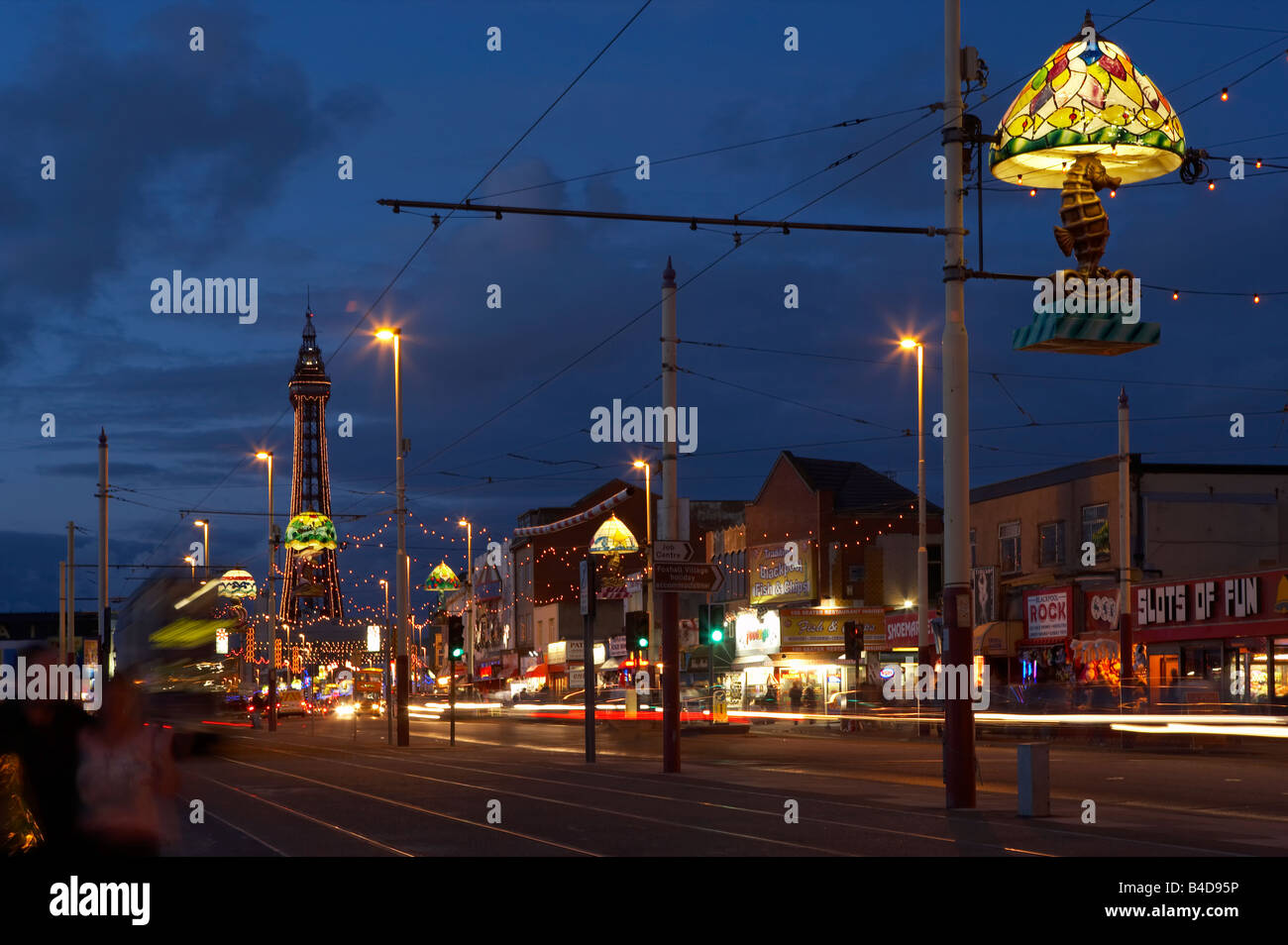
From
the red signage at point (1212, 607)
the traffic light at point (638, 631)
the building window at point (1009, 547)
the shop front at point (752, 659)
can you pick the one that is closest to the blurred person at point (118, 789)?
the traffic light at point (638, 631)

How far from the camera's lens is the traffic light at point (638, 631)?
35625 mm

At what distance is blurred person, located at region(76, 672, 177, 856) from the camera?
9438 millimetres

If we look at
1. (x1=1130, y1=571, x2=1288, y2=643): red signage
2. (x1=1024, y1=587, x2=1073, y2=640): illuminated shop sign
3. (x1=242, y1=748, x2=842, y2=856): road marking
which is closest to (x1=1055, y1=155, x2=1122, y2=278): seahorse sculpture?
A: (x1=242, y1=748, x2=842, y2=856): road marking

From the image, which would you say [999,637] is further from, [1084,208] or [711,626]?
[1084,208]

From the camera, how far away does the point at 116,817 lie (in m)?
9.43

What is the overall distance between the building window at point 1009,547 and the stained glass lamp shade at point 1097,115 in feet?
134

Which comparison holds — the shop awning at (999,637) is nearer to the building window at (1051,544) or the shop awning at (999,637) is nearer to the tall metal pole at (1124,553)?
the building window at (1051,544)

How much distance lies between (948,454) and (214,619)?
78.3 feet

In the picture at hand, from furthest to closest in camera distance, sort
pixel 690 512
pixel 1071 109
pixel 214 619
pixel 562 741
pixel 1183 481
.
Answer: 1. pixel 690 512
2. pixel 1183 481
3. pixel 562 741
4. pixel 214 619
5. pixel 1071 109

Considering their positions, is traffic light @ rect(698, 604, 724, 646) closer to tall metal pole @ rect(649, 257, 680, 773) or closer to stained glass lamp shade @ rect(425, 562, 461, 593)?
tall metal pole @ rect(649, 257, 680, 773)

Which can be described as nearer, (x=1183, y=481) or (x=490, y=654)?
(x=1183, y=481)

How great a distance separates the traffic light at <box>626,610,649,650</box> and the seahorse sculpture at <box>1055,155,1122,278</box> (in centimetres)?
2088
